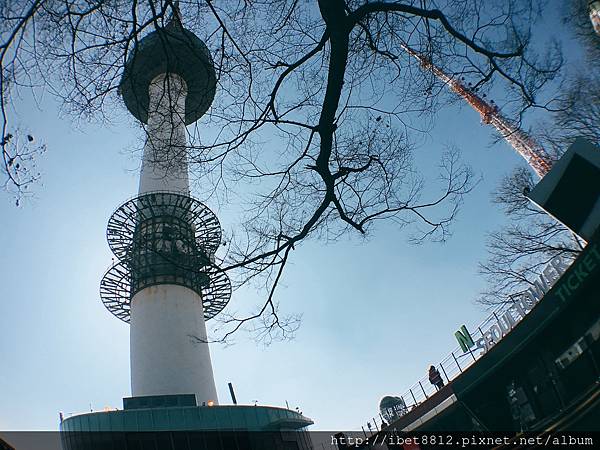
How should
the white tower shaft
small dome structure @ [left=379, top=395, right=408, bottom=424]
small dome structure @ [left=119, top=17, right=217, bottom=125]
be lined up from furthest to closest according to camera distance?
small dome structure @ [left=379, top=395, right=408, bottom=424], the white tower shaft, small dome structure @ [left=119, top=17, right=217, bottom=125]

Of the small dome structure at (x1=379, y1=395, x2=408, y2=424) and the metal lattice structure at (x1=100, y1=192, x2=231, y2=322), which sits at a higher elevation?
the metal lattice structure at (x1=100, y1=192, x2=231, y2=322)

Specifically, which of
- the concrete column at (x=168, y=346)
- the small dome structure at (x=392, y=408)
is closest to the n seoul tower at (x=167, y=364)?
the concrete column at (x=168, y=346)

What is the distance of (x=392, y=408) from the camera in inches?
1315

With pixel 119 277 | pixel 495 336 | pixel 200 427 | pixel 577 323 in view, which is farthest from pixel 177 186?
pixel 577 323

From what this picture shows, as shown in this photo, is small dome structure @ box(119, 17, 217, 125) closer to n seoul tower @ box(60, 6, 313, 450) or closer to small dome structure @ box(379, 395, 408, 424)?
n seoul tower @ box(60, 6, 313, 450)

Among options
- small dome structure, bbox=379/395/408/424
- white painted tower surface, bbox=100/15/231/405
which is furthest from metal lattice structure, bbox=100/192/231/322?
small dome structure, bbox=379/395/408/424

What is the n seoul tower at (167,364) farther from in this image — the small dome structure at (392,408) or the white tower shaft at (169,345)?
the small dome structure at (392,408)

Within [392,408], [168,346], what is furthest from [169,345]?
[392,408]

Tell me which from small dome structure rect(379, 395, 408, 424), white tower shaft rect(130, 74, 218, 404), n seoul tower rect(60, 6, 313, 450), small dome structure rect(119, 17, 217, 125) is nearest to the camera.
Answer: small dome structure rect(119, 17, 217, 125)

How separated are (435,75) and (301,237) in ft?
12.5

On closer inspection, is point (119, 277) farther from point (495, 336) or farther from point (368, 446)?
point (368, 446)

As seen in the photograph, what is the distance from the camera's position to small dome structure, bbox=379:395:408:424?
3053cm

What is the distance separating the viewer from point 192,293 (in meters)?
32.8

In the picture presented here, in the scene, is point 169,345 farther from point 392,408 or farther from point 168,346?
point 392,408
